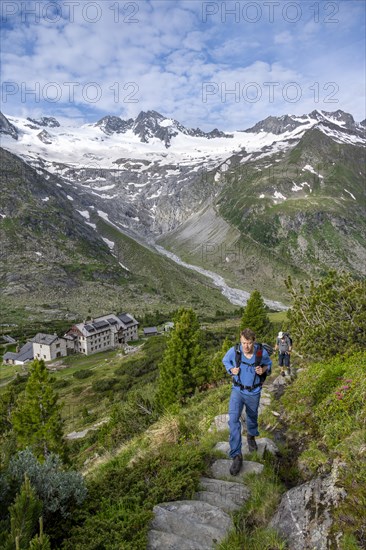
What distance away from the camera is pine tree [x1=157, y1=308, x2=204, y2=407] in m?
27.4

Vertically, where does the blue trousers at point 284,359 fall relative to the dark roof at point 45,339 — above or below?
above

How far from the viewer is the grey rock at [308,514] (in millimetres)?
5664

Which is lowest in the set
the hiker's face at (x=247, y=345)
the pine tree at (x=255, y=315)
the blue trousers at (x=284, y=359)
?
the pine tree at (x=255, y=315)

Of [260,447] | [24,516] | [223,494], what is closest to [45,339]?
[260,447]

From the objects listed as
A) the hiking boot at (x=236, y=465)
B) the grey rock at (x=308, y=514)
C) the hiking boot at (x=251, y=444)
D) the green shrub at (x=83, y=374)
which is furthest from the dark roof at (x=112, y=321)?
the grey rock at (x=308, y=514)

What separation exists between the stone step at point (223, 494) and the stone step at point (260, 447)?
133 centimetres

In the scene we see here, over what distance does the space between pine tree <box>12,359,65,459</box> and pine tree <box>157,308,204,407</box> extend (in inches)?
391

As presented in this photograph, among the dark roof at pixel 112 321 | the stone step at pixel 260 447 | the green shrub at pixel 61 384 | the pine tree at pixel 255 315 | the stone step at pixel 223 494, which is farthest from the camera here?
the dark roof at pixel 112 321

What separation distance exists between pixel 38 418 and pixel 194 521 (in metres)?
28.7

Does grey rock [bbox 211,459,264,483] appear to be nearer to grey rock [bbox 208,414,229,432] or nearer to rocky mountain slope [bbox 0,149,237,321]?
grey rock [bbox 208,414,229,432]

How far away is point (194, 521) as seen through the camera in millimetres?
6184

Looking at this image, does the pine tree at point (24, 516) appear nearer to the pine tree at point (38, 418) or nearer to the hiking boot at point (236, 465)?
the hiking boot at point (236, 465)

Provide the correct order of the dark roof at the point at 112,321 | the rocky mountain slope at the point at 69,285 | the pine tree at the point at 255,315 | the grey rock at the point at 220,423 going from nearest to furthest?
1. the grey rock at the point at 220,423
2. the pine tree at the point at 255,315
3. the dark roof at the point at 112,321
4. the rocky mountain slope at the point at 69,285

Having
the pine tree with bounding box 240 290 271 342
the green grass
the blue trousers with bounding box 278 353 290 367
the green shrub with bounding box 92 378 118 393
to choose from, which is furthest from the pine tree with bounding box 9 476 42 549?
the green shrub with bounding box 92 378 118 393
